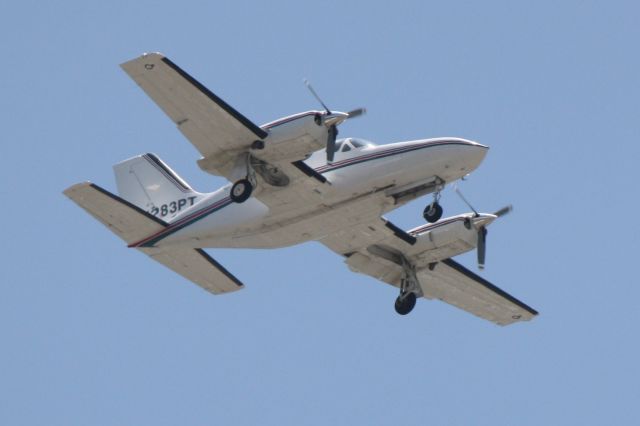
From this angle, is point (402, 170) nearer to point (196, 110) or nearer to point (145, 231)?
point (196, 110)

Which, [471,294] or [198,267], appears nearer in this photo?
[198,267]

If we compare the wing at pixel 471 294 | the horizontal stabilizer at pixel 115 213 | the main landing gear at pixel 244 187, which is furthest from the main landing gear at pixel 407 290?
the horizontal stabilizer at pixel 115 213

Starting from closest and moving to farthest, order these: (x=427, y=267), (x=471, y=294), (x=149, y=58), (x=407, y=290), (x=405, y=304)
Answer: (x=149, y=58) < (x=405, y=304) < (x=407, y=290) < (x=427, y=267) < (x=471, y=294)

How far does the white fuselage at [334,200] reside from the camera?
29672 mm

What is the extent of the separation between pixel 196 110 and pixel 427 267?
891 cm

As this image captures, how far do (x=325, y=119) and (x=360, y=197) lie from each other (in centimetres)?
262

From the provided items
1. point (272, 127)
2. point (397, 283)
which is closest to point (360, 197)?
point (272, 127)

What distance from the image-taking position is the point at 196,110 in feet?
94.6

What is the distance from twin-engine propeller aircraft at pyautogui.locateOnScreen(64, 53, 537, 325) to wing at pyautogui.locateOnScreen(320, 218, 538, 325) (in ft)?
0.13

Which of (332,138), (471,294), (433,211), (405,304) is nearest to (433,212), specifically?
(433,211)

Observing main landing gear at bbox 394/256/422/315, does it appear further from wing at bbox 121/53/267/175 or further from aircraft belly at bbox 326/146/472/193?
wing at bbox 121/53/267/175

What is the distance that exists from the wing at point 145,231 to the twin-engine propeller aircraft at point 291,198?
0.03 m

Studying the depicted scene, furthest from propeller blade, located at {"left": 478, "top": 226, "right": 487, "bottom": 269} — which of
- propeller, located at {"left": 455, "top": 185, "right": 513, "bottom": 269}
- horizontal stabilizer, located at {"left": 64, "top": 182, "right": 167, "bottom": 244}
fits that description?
horizontal stabilizer, located at {"left": 64, "top": 182, "right": 167, "bottom": 244}

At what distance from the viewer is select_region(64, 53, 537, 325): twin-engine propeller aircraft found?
28.9 metres
